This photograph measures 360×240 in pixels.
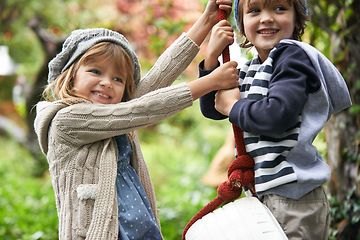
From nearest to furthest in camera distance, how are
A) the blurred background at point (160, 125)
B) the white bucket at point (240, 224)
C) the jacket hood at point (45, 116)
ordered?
the white bucket at point (240, 224)
the jacket hood at point (45, 116)
the blurred background at point (160, 125)

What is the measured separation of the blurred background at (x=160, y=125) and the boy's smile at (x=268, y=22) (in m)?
1.24

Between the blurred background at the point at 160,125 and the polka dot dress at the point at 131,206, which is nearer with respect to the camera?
the polka dot dress at the point at 131,206

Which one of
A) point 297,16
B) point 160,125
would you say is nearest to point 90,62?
point 297,16

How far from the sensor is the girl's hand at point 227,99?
1.54 m

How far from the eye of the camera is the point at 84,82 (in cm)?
176

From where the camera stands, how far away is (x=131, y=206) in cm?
167

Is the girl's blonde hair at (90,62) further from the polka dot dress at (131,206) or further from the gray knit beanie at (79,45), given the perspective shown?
the polka dot dress at (131,206)

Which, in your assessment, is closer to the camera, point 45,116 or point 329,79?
point 329,79

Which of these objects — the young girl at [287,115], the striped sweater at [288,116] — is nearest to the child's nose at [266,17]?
the young girl at [287,115]

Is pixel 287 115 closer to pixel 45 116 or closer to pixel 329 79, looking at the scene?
pixel 329 79

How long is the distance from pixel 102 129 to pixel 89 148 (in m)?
0.11

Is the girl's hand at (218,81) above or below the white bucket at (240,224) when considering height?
above

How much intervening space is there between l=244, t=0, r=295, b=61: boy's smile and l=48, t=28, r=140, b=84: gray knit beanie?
0.59m

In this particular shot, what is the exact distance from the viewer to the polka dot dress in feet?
5.35
